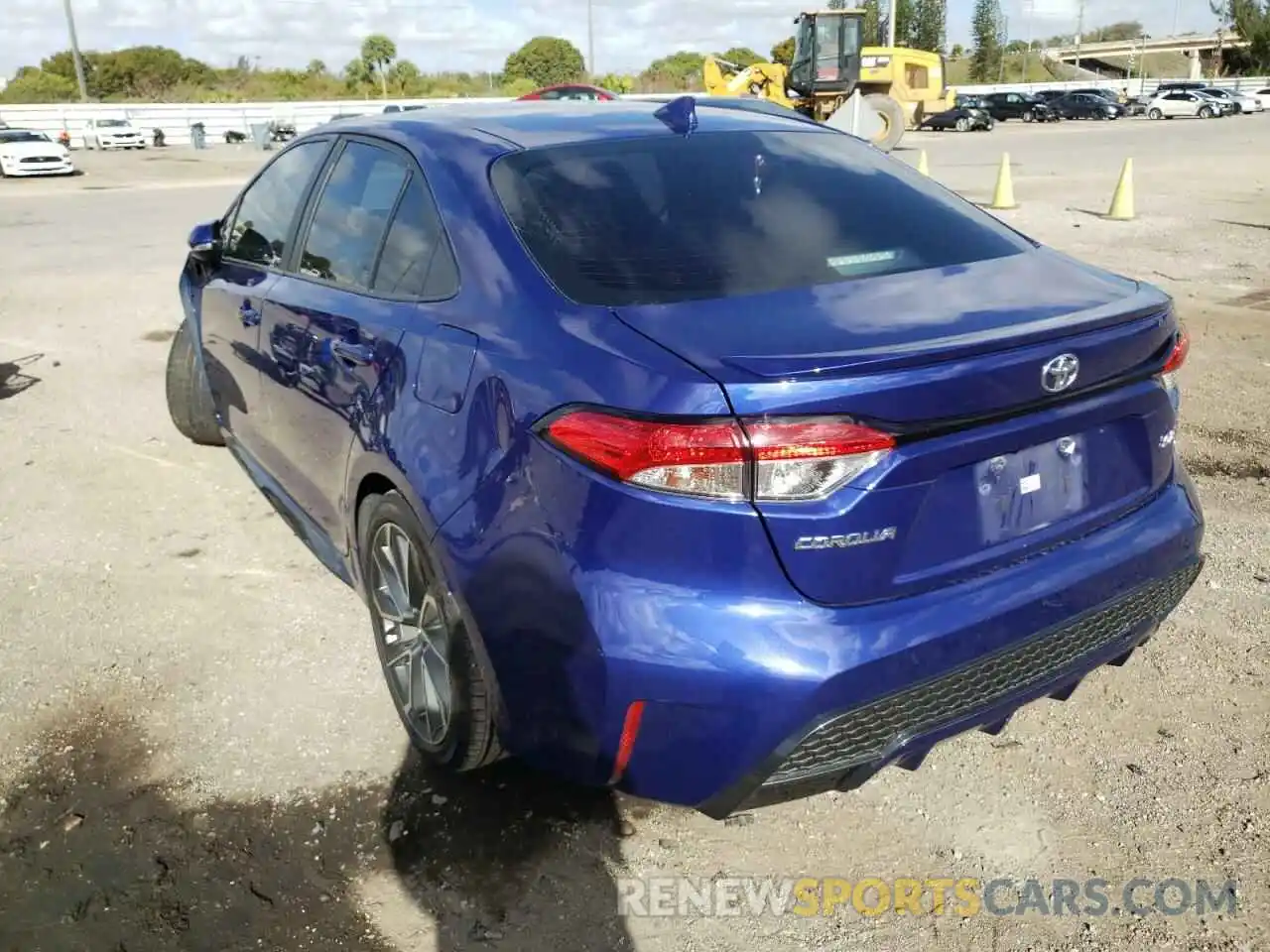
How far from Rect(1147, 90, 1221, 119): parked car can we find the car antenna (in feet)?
165

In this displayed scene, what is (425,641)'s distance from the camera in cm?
285

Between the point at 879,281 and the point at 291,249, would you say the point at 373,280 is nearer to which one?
the point at 291,249

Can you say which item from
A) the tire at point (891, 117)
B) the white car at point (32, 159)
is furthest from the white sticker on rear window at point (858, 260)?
the white car at point (32, 159)

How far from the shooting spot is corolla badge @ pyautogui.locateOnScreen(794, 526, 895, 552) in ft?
6.61

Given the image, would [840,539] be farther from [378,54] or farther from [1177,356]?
[378,54]

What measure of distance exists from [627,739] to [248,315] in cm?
242

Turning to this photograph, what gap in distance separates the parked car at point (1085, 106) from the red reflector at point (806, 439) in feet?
167

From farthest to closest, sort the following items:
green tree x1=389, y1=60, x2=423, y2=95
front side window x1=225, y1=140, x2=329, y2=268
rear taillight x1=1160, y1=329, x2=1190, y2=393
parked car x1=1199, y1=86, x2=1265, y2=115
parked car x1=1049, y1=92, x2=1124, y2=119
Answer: green tree x1=389, y1=60, x2=423, y2=95
parked car x1=1049, y1=92, x2=1124, y2=119
parked car x1=1199, y1=86, x2=1265, y2=115
front side window x1=225, y1=140, x2=329, y2=268
rear taillight x1=1160, y1=329, x2=1190, y2=393

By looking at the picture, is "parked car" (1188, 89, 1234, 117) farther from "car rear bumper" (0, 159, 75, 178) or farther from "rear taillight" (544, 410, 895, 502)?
"rear taillight" (544, 410, 895, 502)

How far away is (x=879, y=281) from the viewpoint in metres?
2.49

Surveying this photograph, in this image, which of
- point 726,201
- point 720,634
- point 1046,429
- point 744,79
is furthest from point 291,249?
point 744,79

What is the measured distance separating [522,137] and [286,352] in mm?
1106

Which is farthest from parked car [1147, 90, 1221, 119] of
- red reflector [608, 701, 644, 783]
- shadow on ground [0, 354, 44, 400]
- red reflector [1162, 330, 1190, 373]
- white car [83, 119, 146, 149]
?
red reflector [608, 701, 644, 783]

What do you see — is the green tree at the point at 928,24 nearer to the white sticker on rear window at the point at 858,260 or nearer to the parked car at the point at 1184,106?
the parked car at the point at 1184,106
